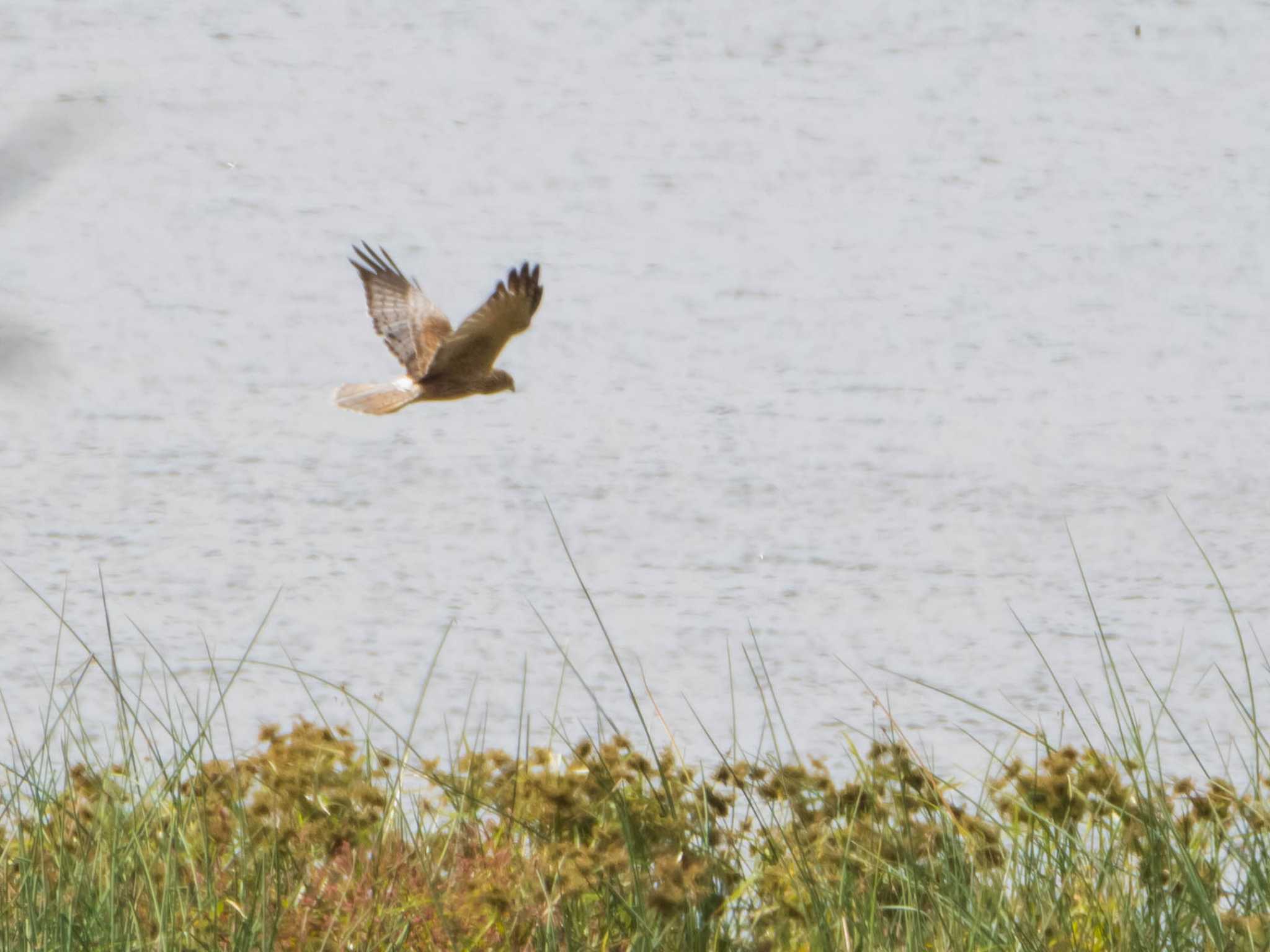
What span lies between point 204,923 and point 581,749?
43cm

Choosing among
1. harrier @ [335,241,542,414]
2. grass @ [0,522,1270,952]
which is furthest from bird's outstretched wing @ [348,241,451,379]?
grass @ [0,522,1270,952]

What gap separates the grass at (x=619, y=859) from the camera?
1.31 meters

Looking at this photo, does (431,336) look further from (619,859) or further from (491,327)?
(619,859)

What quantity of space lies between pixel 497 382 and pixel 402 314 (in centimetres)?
26

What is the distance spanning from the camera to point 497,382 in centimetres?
240

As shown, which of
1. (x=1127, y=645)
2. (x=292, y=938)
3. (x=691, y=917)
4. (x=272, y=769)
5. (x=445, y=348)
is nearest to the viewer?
(x=691, y=917)

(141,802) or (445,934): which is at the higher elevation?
(141,802)

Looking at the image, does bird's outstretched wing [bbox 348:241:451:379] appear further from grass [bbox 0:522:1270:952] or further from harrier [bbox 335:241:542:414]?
grass [bbox 0:522:1270:952]

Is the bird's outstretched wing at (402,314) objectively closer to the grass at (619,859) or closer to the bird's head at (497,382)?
the bird's head at (497,382)

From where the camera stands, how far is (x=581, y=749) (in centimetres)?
162

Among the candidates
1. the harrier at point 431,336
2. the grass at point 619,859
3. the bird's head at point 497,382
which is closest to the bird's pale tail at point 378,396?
the harrier at point 431,336

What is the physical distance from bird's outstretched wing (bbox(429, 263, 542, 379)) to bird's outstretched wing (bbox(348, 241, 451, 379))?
0.21 feet

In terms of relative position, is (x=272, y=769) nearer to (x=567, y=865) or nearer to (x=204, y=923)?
(x=204, y=923)

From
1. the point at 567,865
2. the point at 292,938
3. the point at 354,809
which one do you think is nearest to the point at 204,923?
Answer: the point at 292,938
